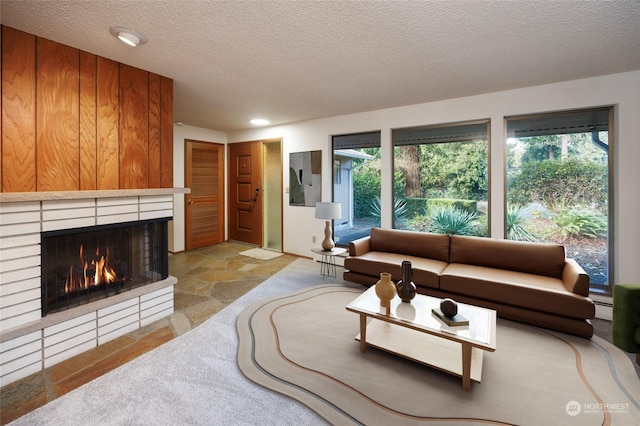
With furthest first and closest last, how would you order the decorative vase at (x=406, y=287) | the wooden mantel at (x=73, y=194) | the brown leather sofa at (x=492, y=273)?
1. the brown leather sofa at (x=492, y=273)
2. the decorative vase at (x=406, y=287)
3. the wooden mantel at (x=73, y=194)

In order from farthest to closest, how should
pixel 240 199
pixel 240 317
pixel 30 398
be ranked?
pixel 240 199, pixel 240 317, pixel 30 398

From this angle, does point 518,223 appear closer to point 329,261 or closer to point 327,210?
point 327,210

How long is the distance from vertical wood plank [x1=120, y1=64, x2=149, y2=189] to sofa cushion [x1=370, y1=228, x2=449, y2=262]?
2.76m

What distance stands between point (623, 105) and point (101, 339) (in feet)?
16.9

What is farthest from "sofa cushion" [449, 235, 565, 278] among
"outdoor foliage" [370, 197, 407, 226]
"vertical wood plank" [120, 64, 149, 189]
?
"vertical wood plank" [120, 64, 149, 189]

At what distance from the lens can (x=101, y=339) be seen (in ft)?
7.64

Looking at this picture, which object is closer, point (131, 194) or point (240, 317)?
point (131, 194)

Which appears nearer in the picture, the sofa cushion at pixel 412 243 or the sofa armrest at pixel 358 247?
the sofa cushion at pixel 412 243

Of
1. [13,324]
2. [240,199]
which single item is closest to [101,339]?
[13,324]

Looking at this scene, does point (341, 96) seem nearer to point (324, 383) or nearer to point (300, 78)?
point (300, 78)

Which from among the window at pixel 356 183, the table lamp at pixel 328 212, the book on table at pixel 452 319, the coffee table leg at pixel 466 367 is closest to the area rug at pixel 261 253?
the window at pixel 356 183

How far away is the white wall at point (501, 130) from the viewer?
Answer: 277 centimetres

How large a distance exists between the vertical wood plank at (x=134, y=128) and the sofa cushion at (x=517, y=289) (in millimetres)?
3070

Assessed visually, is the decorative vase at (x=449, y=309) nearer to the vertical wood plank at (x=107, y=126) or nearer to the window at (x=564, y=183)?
the window at (x=564, y=183)
